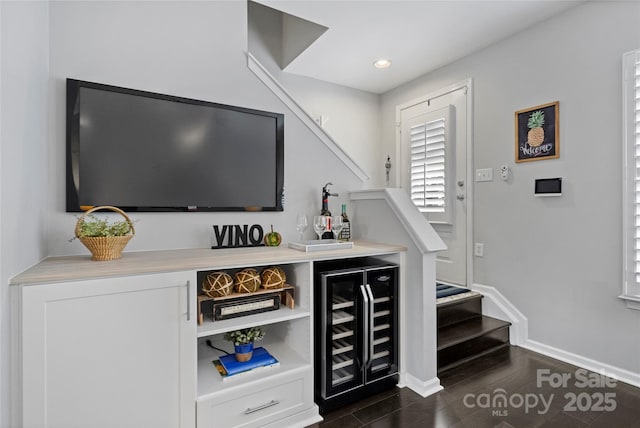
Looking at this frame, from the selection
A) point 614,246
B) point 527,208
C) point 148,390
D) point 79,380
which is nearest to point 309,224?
point 148,390

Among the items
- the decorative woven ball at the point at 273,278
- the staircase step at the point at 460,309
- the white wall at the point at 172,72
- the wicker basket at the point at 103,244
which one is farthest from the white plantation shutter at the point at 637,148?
the wicker basket at the point at 103,244

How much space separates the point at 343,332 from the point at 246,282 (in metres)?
0.65

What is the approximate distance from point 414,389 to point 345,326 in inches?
23.8

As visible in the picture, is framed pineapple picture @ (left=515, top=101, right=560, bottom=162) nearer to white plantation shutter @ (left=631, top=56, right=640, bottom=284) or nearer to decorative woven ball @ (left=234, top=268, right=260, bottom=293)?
white plantation shutter @ (left=631, top=56, right=640, bottom=284)

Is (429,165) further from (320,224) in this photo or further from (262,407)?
(262,407)

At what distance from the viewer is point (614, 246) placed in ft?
7.11

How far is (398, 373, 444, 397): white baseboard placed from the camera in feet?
6.51

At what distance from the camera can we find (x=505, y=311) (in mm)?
2781

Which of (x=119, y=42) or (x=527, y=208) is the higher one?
(x=119, y=42)

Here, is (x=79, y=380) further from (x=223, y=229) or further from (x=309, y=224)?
(x=309, y=224)

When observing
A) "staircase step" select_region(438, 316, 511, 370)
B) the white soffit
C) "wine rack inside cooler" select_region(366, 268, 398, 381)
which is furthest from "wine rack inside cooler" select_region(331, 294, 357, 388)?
the white soffit

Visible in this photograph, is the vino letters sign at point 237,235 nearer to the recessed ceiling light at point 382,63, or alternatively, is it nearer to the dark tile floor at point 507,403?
the dark tile floor at point 507,403

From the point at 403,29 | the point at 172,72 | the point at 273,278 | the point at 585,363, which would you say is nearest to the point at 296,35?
the point at 403,29

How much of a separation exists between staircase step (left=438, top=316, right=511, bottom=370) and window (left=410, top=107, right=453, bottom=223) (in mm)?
1010
